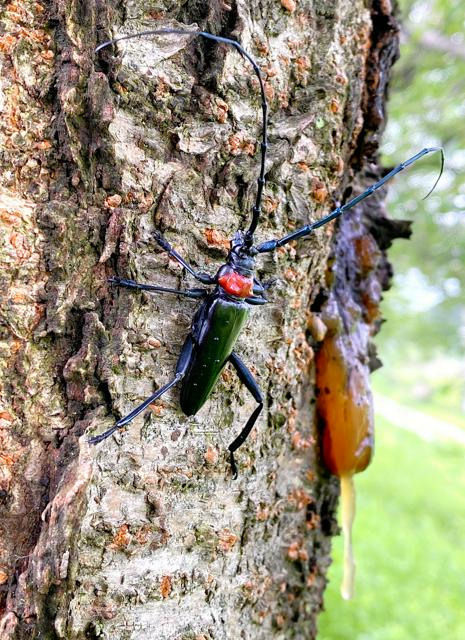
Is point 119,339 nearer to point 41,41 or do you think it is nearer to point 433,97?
point 41,41

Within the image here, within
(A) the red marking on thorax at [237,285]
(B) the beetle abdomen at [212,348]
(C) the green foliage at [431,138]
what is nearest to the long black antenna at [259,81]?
(A) the red marking on thorax at [237,285]

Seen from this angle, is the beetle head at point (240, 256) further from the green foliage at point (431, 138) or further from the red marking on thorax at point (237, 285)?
the green foliage at point (431, 138)

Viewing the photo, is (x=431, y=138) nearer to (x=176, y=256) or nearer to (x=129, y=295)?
(x=176, y=256)

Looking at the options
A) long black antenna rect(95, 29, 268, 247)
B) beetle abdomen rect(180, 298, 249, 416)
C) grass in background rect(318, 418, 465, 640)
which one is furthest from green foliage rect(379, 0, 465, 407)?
beetle abdomen rect(180, 298, 249, 416)

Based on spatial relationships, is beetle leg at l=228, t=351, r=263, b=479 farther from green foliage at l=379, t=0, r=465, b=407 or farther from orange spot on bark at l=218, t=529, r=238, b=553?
green foliage at l=379, t=0, r=465, b=407

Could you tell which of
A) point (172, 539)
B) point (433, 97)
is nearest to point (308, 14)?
point (172, 539)

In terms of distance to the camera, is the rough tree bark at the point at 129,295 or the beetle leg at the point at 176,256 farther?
the beetle leg at the point at 176,256
